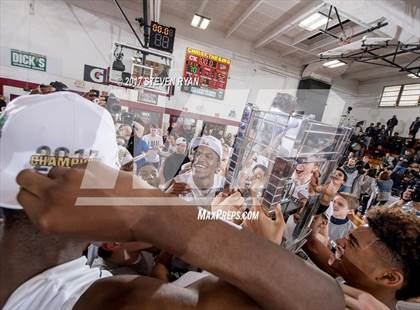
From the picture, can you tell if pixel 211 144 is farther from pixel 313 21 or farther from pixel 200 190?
pixel 313 21

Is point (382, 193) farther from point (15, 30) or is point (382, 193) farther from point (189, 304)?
point (15, 30)

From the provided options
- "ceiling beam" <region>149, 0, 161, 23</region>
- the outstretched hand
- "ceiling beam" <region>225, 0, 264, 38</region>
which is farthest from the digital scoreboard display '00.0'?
the outstretched hand

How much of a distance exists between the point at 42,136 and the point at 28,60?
7.08 meters

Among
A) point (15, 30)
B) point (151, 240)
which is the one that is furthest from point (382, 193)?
point (15, 30)

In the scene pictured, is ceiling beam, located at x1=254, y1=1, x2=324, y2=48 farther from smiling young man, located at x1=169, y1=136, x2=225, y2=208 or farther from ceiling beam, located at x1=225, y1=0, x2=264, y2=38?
smiling young man, located at x1=169, y1=136, x2=225, y2=208

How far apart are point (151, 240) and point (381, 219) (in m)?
0.94

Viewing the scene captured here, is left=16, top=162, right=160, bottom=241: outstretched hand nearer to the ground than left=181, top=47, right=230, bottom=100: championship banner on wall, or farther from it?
nearer to the ground

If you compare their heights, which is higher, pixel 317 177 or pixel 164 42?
pixel 164 42

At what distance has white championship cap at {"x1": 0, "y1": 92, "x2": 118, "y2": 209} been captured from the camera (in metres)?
0.46

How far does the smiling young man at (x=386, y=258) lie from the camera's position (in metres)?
0.75

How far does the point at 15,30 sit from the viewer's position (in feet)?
17.6

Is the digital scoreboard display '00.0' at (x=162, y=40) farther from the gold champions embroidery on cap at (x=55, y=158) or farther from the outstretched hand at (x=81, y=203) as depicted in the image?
the outstretched hand at (x=81, y=203)

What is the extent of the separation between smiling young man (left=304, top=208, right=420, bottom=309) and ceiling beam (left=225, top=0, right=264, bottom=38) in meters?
4.49

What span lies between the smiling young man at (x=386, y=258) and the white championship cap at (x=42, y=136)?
992mm
